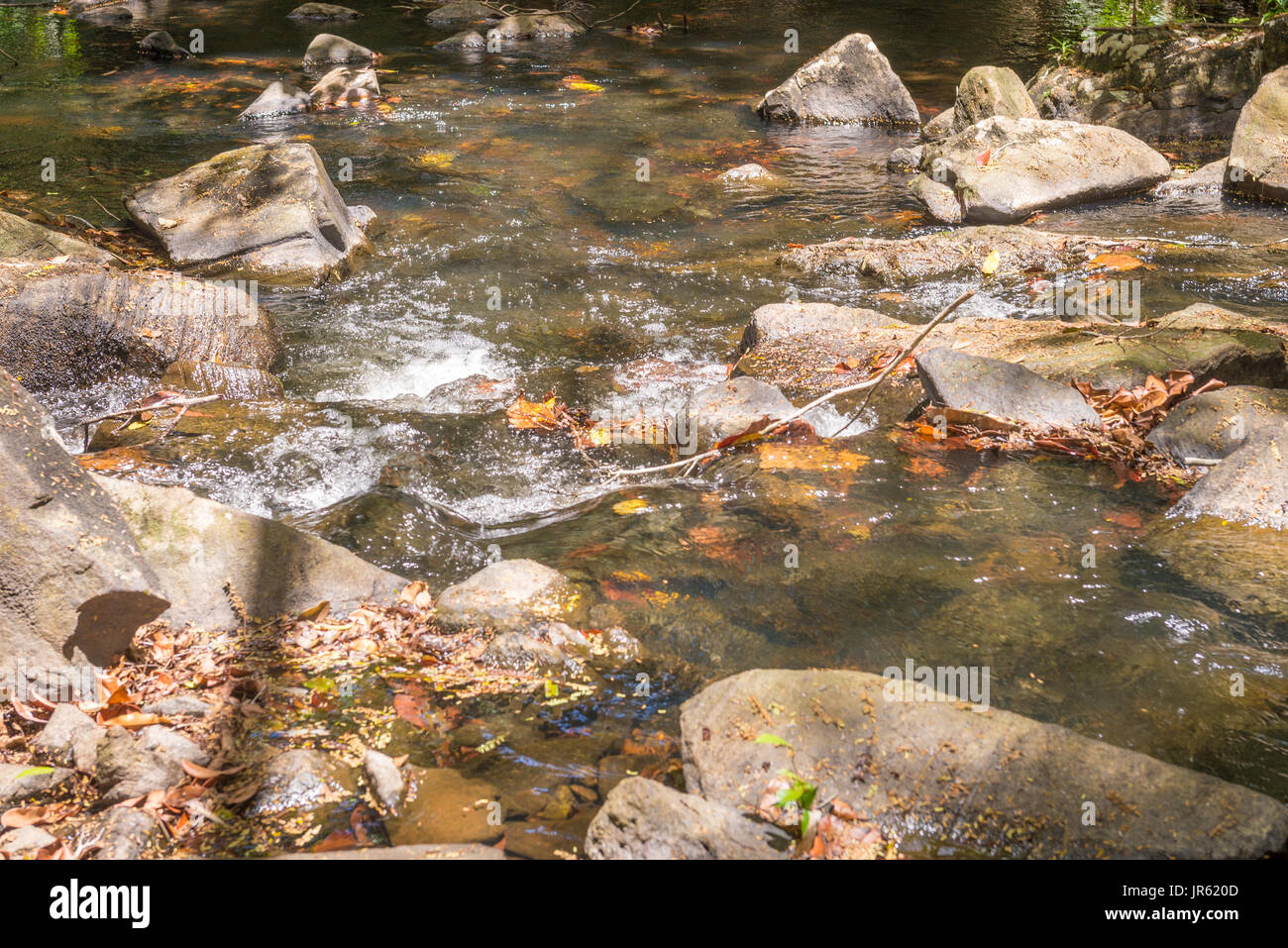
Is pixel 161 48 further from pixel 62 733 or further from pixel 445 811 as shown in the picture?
pixel 445 811

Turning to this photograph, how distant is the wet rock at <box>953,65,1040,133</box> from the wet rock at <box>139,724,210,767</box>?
9974 millimetres

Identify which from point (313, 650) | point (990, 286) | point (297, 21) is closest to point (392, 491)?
point (313, 650)

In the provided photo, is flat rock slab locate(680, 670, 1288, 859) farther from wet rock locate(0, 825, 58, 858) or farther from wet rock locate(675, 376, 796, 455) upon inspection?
wet rock locate(675, 376, 796, 455)

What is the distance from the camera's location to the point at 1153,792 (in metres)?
2.47

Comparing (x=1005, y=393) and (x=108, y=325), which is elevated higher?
(x=108, y=325)

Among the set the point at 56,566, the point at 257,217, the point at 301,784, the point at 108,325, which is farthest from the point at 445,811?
the point at 257,217

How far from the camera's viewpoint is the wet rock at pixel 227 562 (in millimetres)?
3441

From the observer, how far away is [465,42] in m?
16.2

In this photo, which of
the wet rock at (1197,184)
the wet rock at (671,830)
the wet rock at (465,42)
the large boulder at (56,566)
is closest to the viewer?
the wet rock at (671,830)

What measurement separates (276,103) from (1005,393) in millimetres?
10544

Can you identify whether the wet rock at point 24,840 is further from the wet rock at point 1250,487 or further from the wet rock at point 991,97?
the wet rock at point 991,97

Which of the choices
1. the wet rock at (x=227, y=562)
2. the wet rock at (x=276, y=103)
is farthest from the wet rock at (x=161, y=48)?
the wet rock at (x=227, y=562)

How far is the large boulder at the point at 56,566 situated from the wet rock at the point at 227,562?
175 mm
